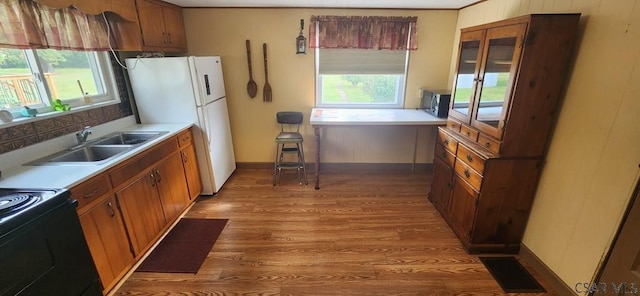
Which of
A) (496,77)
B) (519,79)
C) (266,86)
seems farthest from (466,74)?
(266,86)

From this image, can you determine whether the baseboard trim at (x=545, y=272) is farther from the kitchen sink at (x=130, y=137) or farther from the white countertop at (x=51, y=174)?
the kitchen sink at (x=130, y=137)

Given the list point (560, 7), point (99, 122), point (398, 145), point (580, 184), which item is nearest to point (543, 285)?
point (580, 184)

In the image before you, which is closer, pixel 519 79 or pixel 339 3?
pixel 519 79

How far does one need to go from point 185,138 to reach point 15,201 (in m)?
1.56

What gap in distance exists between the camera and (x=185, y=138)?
108 inches

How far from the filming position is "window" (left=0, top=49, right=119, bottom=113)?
1850 mm

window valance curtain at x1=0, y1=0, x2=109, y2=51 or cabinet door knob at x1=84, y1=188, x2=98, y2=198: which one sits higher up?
window valance curtain at x1=0, y1=0, x2=109, y2=51

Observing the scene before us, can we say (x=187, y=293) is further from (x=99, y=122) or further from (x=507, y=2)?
(x=507, y=2)

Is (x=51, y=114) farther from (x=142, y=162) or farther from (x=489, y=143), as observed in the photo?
(x=489, y=143)

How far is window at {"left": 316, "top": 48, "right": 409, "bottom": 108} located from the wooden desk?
196mm

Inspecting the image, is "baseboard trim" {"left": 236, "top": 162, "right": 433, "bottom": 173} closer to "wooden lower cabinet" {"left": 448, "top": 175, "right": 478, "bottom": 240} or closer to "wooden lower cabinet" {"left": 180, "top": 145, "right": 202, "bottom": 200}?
"wooden lower cabinet" {"left": 180, "top": 145, "right": 202, "bottom": 200}

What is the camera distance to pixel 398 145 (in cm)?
375

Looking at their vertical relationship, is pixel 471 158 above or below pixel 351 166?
above

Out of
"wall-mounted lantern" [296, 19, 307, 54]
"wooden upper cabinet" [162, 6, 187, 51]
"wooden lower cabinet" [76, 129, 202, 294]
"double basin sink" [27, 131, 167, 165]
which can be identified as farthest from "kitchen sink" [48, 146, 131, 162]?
"wall-mounted lantern" [296, 19, 307, 54]
